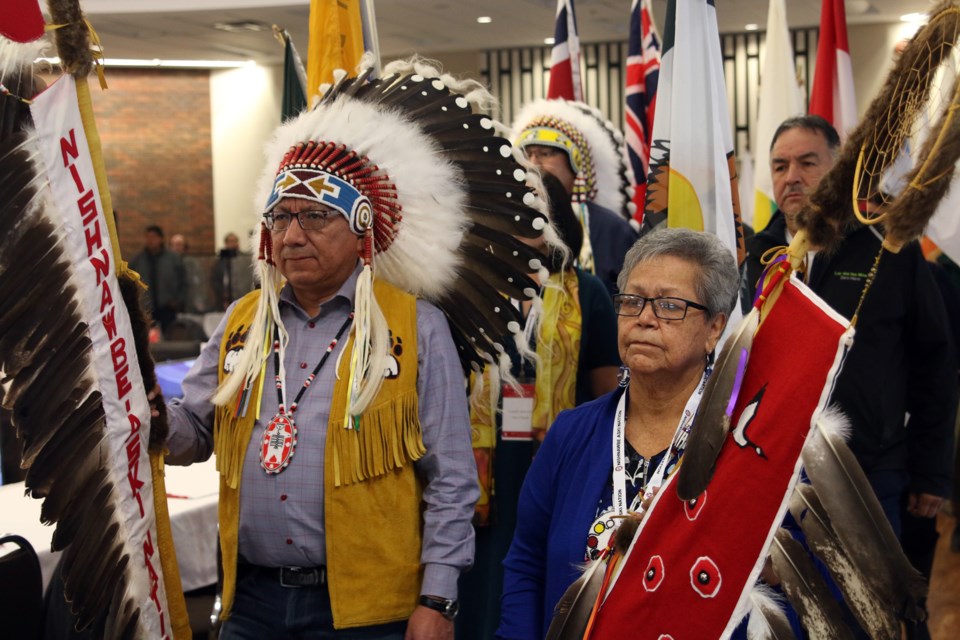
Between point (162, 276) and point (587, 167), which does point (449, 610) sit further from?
point (162, 276)

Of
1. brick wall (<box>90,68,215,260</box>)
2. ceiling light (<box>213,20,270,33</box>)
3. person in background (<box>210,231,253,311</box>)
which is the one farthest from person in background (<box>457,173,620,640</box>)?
brick wall (<box>90,68,215,260</box>)

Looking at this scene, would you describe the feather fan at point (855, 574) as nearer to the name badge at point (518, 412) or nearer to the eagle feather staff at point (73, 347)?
the eagle feather staff at point (73, 347)

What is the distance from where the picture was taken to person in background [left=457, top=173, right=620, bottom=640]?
319 centimetres

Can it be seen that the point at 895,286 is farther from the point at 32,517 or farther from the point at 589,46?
the point at 589,46

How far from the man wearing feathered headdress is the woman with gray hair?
256 millimetres

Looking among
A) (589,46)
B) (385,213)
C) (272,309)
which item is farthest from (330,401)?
(589,46)

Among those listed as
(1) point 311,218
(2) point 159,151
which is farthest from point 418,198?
(2) point 159,151

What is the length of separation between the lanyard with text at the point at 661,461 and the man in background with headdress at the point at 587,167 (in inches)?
88.3

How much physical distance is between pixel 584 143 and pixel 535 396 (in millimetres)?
1781

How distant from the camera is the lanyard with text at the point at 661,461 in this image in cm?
191

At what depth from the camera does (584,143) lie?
185 inches

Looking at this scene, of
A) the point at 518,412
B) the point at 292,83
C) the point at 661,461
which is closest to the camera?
the point at 661,461

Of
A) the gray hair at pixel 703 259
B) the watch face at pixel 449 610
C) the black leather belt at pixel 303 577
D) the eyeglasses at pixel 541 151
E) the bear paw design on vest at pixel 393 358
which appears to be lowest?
the watch face at pixel 449 610

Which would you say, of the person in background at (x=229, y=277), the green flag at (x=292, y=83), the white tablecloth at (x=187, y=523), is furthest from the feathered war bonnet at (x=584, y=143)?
the person in background at (x=229, y=277)
